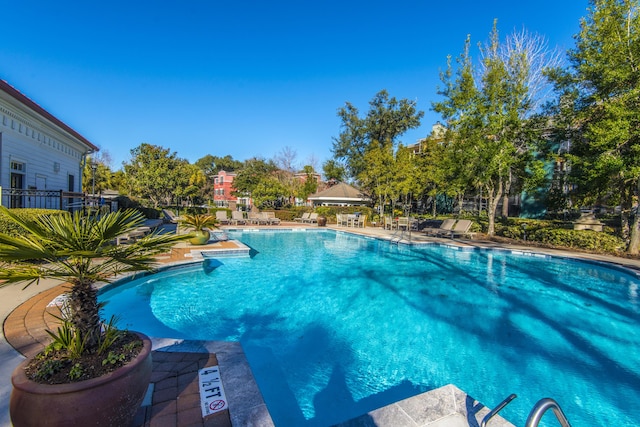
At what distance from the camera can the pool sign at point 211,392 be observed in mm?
2541

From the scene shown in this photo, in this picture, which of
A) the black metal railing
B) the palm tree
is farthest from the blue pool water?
the black metal railing

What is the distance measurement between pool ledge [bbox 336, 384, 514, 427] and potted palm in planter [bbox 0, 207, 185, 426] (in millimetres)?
1630

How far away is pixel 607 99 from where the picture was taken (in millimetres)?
12406

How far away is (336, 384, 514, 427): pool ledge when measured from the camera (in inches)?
101

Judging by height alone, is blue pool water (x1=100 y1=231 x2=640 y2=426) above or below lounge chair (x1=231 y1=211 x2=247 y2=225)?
below

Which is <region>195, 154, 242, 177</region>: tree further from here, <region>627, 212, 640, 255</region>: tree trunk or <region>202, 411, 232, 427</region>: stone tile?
<region>202, 411, 232, 427</region>: stone tile

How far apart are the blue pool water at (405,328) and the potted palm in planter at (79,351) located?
73.1 inches

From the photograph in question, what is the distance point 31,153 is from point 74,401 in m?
11.6

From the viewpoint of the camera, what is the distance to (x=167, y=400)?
8.55ft

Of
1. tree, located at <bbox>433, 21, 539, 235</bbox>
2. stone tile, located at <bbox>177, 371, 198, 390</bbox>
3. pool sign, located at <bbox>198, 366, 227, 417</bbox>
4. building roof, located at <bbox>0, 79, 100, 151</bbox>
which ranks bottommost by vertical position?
pool sign, located at <bbox>198, 366, 227, 417</bbox>

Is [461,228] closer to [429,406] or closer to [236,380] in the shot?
[429,406]

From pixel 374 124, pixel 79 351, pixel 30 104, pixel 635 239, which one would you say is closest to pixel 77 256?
pixel 79 351

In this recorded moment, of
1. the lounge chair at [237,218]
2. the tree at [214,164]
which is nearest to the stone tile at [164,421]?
the lounge chair at [237,218]

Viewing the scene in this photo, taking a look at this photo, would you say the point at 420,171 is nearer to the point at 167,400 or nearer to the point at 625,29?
the point at 625,29
